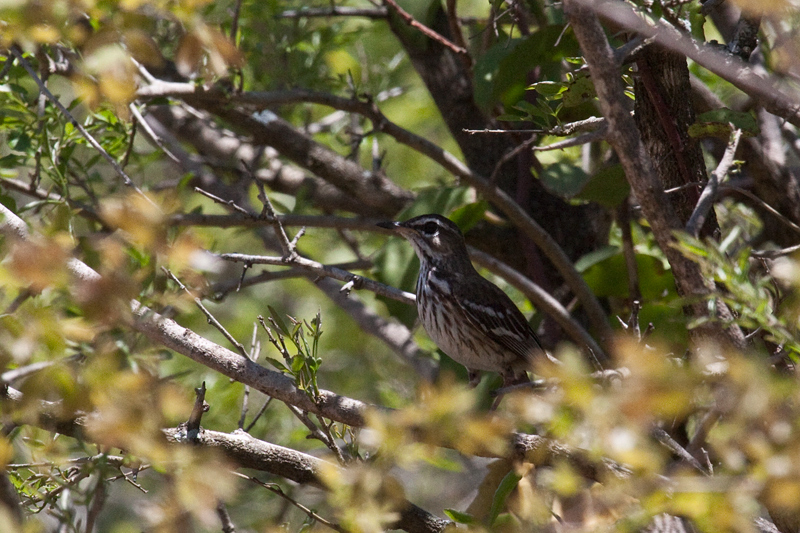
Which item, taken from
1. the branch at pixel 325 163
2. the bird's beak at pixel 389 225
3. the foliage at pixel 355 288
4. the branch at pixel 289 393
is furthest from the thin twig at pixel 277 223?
the branch at pixel 325 163

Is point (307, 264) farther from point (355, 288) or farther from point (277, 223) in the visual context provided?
point (355, 288)

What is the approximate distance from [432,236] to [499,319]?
64cm

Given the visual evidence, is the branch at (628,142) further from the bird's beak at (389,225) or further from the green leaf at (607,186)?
the bird's beak at (389,225)

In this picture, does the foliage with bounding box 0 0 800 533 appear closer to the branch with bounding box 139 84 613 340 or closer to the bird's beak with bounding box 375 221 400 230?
the branch with bounding box 139 84 613 340

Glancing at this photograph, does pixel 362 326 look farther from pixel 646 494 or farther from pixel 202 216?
pixel 646 494

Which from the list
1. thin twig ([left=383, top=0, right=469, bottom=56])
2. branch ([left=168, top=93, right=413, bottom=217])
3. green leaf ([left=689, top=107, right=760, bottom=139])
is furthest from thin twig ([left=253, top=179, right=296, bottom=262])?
branch ([left=168, top=93, right=413, bottom=217])

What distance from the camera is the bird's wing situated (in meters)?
4.25

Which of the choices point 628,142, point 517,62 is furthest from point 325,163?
point 628,142

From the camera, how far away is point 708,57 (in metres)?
2.04

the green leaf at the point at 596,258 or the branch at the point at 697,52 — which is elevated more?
the branch at the point at 697,52

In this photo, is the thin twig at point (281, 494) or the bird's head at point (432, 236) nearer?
the thin twig at point (281, 494)

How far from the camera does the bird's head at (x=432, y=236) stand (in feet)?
13.4

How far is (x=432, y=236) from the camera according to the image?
429 cm

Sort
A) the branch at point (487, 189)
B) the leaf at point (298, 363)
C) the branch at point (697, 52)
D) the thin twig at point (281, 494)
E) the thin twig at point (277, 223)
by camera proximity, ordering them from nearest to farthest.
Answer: the branch at point (697, 52) → the thin twig at point (281, 494) → the leaf at point (298, 363) → the thin twig at point (277, 223) → the branch at point (487, 189)
